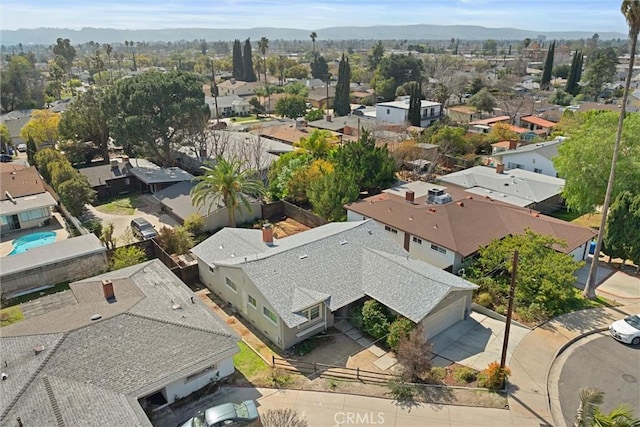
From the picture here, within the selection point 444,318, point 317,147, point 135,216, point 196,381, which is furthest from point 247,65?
point 196,381

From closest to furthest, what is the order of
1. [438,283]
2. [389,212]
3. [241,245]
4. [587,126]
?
[438,283] → [241,245] → [389,212] → [587,126]

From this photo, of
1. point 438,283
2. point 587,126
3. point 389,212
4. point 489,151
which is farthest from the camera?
point 489,151

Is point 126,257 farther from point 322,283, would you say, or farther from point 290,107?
point 290,107

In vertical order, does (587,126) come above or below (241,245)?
above

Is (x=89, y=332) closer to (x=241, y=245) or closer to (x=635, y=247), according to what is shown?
(x=241, y=245)

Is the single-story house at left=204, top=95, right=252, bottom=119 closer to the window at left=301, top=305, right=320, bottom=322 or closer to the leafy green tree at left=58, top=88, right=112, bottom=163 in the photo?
the leafy green tree at left=58, top=88, right=112, bottom=163

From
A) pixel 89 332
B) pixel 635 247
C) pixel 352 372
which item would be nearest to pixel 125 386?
pixel 89 332

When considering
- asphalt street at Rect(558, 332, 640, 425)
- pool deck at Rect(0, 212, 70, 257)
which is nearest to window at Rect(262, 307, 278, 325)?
asphalt street at Rect(558, 332, 640, 425)
